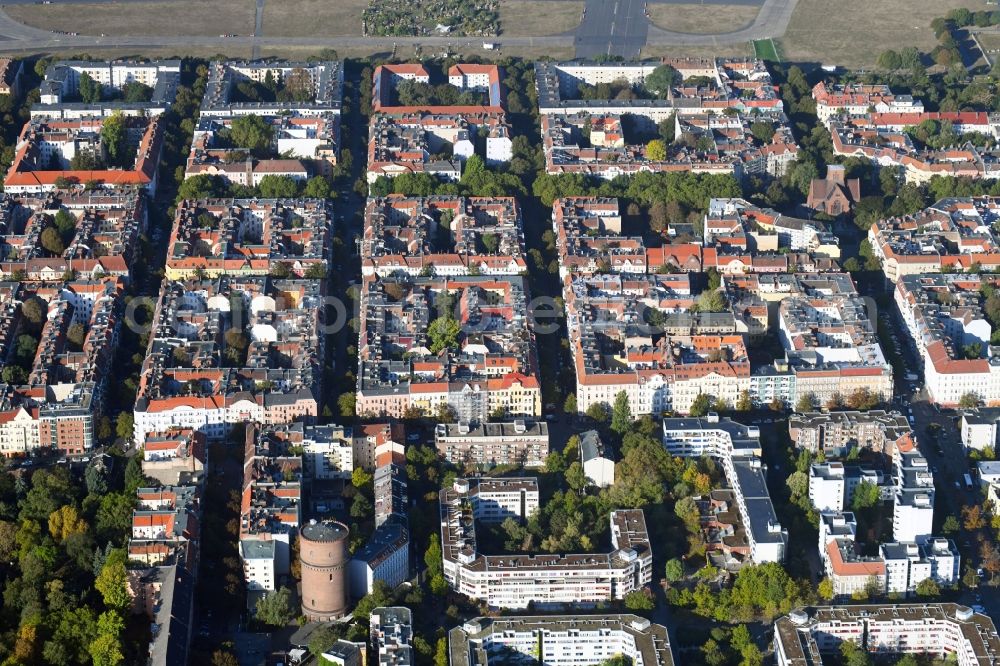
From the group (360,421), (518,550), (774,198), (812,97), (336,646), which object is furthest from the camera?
(812,97)

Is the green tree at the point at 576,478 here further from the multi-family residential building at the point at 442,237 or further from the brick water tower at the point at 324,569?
the multi-family residential building at the point at 442,237

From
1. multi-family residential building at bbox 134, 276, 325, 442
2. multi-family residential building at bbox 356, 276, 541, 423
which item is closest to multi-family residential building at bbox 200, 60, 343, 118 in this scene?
multi-family residential building at bbox 134, 276, 325, 442

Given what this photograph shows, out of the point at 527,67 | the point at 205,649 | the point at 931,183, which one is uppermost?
the point at 527,67

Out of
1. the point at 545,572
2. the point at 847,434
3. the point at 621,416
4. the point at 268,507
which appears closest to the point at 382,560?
the point at 268,507

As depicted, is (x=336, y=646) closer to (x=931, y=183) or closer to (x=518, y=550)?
(x=518, y=550)

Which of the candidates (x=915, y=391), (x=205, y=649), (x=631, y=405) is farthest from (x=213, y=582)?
(x=915, y=391)

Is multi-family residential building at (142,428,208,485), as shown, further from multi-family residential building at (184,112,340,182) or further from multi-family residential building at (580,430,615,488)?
multi-family residential building at (184,112,340,182)
